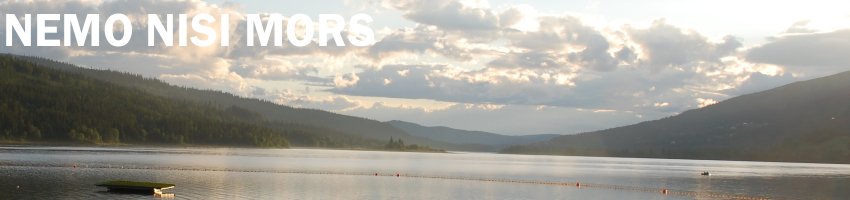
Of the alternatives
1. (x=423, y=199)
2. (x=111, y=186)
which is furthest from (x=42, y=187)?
(x=423, y=199)

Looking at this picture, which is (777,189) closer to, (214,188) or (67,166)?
(214,188)

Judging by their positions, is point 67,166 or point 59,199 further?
point 67,166

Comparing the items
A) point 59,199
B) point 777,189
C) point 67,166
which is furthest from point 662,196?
point 67,166

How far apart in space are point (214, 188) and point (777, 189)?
105 metres

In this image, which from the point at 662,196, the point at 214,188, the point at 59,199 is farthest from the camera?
the point at 662,196

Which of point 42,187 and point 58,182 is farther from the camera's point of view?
point 58,182

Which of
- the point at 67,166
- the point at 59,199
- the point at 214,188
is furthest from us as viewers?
the point at 67,166

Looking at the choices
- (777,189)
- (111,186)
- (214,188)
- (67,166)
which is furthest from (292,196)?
(777,189)

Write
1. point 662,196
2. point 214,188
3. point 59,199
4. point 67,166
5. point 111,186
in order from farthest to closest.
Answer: point 67,166
point 662,196
point 214,188
point 111,186
point 59,199

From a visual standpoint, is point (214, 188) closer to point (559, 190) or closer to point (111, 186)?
point (111, 186)

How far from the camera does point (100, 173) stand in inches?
5896

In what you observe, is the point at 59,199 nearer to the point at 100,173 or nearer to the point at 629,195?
the point at 100,173

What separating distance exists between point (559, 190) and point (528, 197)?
72.3 feet

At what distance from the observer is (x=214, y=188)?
122m
